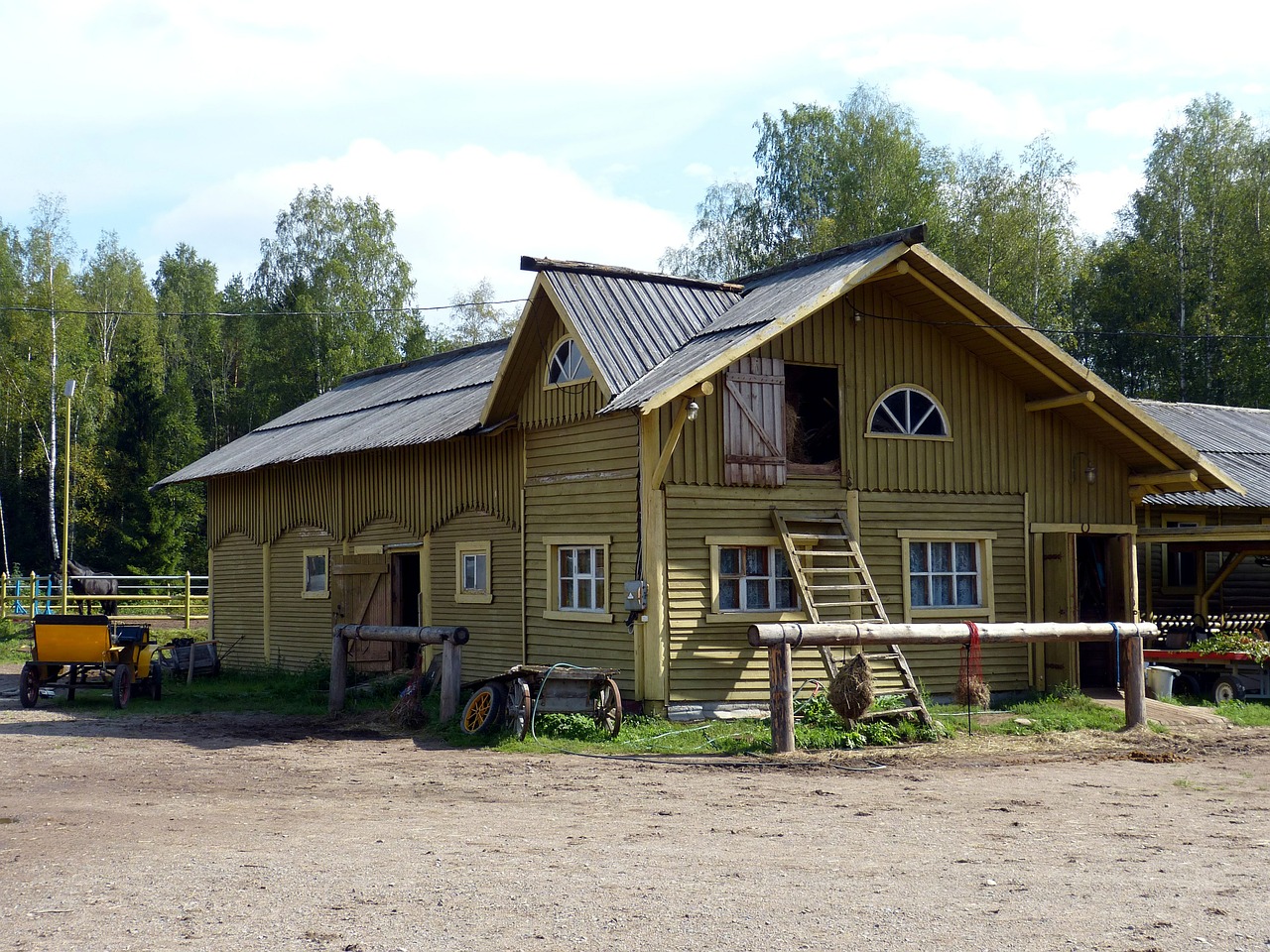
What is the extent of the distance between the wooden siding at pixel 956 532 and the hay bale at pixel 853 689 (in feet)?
9.50

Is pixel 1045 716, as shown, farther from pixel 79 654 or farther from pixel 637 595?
pixel 79 654

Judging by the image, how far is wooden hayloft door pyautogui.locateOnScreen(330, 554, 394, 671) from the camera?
21516mm

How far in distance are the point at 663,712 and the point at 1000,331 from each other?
6.94 m

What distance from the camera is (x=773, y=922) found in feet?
22.8

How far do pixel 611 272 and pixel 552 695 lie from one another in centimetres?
601

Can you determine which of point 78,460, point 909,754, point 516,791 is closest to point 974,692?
point 909,754

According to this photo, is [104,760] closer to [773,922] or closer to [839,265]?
[773,922]

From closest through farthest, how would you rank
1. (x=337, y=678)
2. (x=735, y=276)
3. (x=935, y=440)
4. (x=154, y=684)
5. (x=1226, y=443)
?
(x=935, y=440), (x=337, y=678), (x=154, y=684), (x=1226, y=443), (x=735, y=276)

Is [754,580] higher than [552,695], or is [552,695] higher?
[754,580]

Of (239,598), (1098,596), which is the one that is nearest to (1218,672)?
(1098,596)

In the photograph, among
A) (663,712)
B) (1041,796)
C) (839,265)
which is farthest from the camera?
(839,265)

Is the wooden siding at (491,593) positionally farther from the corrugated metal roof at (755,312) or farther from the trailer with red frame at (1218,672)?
the trailer with red frame at (1218,672)

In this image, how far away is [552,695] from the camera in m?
15.2

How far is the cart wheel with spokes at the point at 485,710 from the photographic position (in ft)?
49.2
